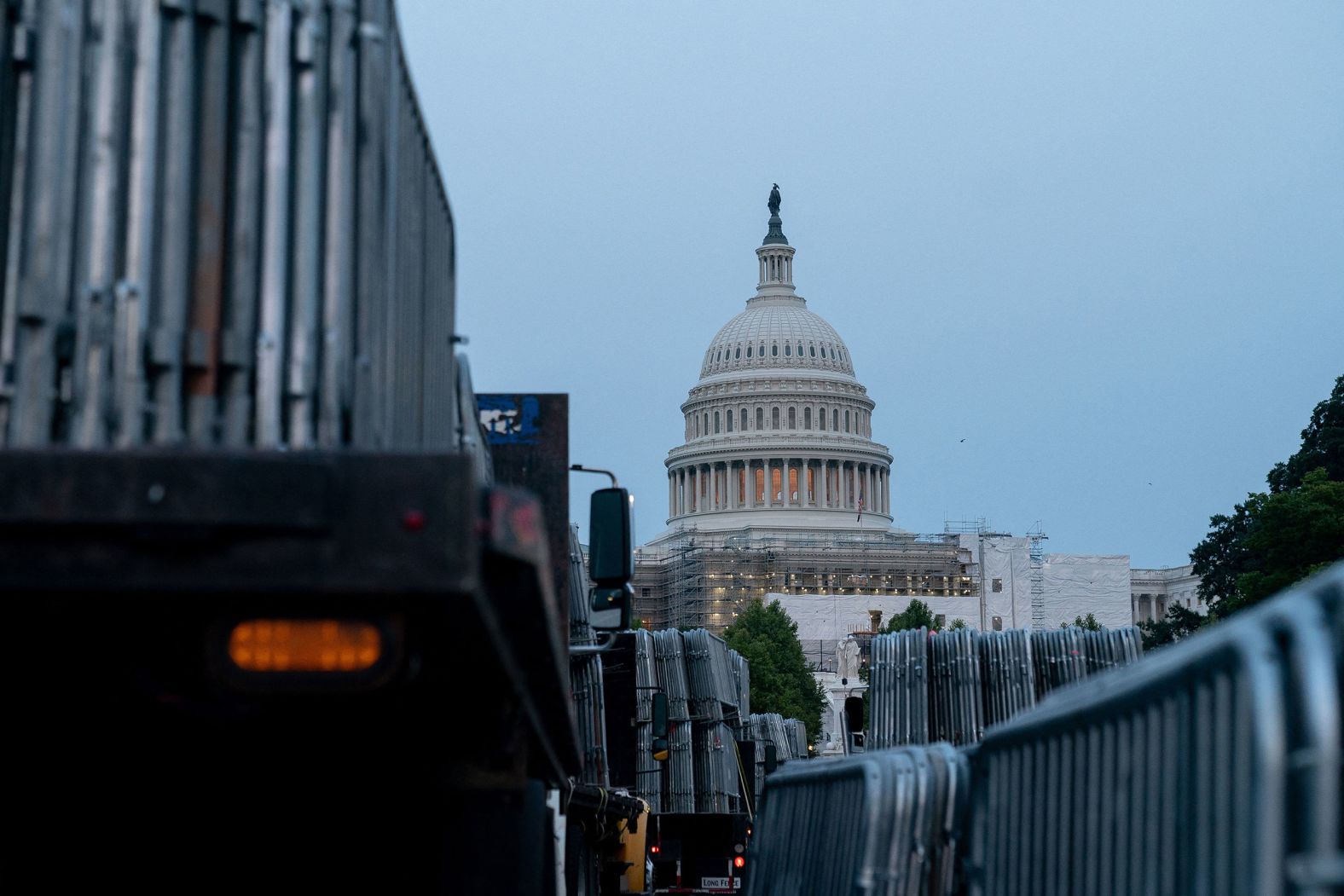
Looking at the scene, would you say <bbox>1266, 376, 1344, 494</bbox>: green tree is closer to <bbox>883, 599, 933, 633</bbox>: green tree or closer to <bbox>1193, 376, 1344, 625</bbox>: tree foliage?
<bbox>1193, 376, 1344, 625</bbox>: tree foliage

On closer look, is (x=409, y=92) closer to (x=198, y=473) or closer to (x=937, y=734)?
(x=198, y=473)

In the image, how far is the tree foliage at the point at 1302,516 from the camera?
64.9 meters

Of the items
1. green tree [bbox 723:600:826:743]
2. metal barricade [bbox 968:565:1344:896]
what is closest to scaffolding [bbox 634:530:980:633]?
green tree [bbox 723:600:826:743]

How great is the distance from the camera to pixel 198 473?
430 centimetres

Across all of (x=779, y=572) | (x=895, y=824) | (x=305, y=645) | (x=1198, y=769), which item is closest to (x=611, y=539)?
(x=895, y=824)

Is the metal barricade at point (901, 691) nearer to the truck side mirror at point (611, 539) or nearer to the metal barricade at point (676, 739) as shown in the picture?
the truck side mirror at point (611, 539)

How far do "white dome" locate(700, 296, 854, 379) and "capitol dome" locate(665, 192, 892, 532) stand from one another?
0.11 meters

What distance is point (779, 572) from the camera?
163 meters

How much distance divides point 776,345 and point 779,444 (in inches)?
466

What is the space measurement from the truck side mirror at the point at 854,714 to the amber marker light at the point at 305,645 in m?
13.4

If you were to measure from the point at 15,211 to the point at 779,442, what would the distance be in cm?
17212

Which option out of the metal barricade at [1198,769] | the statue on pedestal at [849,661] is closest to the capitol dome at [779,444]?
the statue on pedestal at [849,661]

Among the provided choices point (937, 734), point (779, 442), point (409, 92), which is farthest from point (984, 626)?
point (409, 92)

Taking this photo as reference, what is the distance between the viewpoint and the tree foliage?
64.9 m
